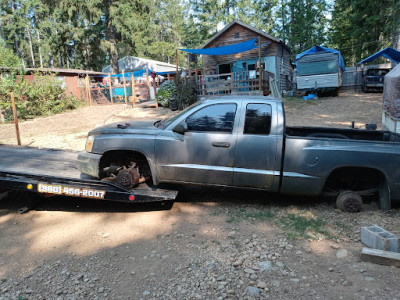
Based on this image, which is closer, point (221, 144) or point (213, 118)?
point (221, 144)

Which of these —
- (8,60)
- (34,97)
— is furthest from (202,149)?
(8,60)

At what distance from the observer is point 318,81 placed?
1920 cm

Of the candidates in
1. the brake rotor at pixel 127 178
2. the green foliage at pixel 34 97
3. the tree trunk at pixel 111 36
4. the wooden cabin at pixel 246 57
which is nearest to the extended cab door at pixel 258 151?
the brake rotor at pixel 127 178

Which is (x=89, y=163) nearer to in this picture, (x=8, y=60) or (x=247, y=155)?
(x=247, y=155)

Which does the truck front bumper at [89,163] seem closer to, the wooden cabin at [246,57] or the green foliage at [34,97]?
the green foliage at [34,97]

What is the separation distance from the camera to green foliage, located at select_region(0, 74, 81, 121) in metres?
15.7

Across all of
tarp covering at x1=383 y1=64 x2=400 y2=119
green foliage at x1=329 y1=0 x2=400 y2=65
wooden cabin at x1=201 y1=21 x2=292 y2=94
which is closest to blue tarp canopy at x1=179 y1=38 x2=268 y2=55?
wooden cabin at x1=201 y1=21 x2=292 y2=94

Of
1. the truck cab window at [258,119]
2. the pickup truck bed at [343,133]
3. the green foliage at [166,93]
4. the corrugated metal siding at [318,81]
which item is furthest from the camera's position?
the corrugated metal siding at [318,81]

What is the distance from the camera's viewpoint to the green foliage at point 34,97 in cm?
1568

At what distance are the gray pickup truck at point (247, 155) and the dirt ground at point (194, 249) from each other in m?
0.42

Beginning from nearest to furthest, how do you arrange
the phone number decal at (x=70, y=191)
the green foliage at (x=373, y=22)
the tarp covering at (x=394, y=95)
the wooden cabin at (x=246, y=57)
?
the phone number decal at (x=70, y=191) < the tarp covering at (x=394, y=95) < the wooden cabin at (x=246, y=57) < the green foliage at (x=373, y=22)

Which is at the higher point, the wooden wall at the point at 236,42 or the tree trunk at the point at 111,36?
the tree trunk at the point at 111,36

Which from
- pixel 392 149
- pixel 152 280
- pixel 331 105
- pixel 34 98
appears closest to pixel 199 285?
pixel 152 280

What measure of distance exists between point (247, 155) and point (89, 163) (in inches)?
89.2
